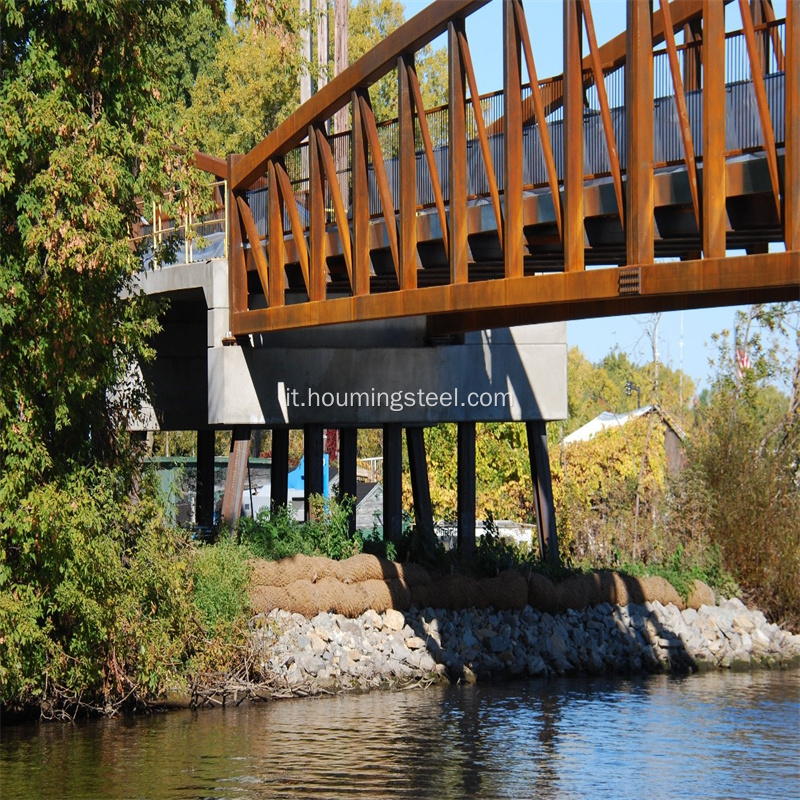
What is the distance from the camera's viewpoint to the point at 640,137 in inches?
649

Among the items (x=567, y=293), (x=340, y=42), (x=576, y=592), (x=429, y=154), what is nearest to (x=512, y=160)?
(x=567, y=293)

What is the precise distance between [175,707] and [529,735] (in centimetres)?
491

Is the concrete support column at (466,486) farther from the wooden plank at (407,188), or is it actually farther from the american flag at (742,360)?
the american flag at (742,360)

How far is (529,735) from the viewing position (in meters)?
18.8

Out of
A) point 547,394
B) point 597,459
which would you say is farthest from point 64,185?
point 597,459

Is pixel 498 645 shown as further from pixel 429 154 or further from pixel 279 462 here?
pixel 279 462

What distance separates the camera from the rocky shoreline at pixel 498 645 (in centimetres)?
2198

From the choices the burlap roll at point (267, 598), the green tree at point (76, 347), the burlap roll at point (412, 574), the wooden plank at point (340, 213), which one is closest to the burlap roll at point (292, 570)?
the burlap roll at point (267, 598)

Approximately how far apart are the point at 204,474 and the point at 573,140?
72.8ft

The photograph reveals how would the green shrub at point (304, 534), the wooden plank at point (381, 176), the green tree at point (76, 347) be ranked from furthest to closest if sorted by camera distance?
the green shrub at point (304, 534) → the wooden plank at point (381, 176) → the green tree at point (76, 347)

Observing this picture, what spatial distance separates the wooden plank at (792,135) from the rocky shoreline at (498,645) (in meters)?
9.95

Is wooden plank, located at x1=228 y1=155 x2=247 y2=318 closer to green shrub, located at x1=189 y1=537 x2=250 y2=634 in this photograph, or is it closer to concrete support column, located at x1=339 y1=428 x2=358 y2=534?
green shrub, located at x1=189 y1=537 x2=250 y2=634

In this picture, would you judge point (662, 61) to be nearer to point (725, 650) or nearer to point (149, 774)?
point (149, 774)

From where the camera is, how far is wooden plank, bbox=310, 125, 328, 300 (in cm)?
2298
